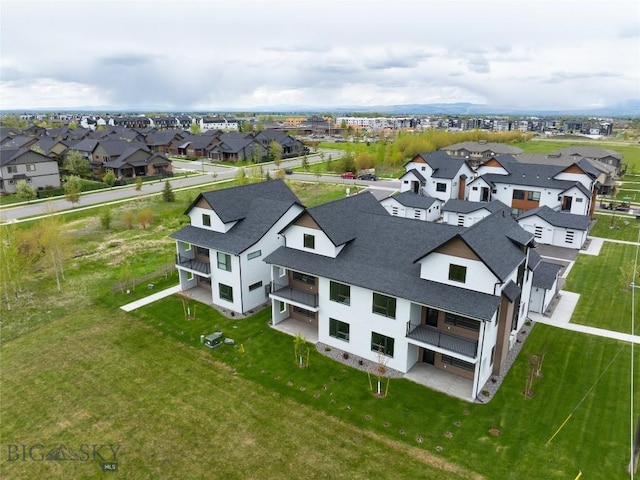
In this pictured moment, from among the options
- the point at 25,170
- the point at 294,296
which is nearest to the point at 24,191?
the point at 25,170

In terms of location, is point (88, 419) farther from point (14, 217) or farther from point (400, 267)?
point (14, 217)

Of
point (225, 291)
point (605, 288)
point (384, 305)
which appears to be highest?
point (384, 305)

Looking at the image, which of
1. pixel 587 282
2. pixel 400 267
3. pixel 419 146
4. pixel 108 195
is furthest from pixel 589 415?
pixel 419 146

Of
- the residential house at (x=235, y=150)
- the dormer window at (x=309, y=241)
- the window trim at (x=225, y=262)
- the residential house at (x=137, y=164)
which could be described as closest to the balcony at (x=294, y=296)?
the dormer window at (x=309, y=241)

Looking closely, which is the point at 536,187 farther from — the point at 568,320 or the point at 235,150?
the point at 235,150

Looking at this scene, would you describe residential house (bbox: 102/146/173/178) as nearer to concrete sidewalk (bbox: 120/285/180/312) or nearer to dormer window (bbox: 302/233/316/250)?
concrete sidewalk (bbox: 120/285/180/312)

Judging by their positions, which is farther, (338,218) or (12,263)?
(12,263)

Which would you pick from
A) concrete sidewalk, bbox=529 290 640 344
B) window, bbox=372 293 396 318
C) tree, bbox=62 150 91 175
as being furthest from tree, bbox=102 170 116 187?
concrete sidewalk, bbox=529 290 640 344
